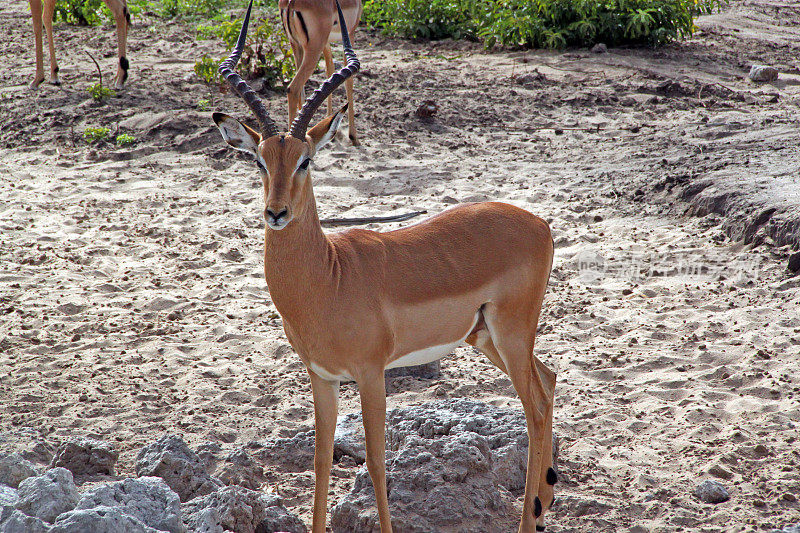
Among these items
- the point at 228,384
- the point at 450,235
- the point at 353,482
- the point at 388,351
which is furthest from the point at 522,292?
the point at 228,384

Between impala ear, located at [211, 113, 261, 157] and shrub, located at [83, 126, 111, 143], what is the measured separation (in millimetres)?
6172

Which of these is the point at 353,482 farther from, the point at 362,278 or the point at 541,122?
the point at 541,122

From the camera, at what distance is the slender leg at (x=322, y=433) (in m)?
3.45

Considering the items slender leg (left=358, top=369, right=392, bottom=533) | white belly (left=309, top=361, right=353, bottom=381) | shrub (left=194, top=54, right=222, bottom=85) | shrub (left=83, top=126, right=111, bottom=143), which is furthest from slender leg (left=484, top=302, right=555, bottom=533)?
shrub (left=194, top=54, right=222, bottom=85)

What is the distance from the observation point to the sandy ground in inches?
173

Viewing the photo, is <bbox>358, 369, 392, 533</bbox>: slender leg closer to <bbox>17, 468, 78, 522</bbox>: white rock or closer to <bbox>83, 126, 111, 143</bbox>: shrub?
<bbox>17, 468, 78, 522</bbox>: white rock

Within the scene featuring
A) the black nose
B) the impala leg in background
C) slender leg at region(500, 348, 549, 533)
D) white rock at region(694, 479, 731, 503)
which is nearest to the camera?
the black nose

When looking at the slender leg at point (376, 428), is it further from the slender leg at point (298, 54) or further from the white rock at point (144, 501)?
the slender leg at point (298, 54)

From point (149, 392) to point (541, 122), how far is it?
600 cm

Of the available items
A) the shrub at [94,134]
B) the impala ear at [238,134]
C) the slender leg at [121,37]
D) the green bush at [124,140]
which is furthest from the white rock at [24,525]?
the slender leg at [121,37]

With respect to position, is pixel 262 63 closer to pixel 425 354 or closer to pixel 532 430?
pixel 425 354

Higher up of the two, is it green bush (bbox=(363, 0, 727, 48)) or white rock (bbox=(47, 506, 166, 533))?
green bush (bbox=(363, 0, 727, 48))

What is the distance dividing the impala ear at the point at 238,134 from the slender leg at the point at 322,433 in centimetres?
98

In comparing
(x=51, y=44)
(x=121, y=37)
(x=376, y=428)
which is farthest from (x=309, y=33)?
(x=376, y=428)
